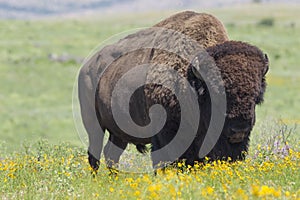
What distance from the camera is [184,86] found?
6.86 meters

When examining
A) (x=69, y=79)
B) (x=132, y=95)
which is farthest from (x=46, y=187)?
(x=69, y=79)

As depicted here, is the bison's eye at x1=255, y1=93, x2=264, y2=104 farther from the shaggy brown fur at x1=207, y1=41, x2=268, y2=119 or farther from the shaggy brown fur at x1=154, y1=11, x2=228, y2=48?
the shaggy brown fur at x1=154, y1=11, x2=228, y2=48

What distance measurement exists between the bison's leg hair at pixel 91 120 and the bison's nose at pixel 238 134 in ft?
11.7

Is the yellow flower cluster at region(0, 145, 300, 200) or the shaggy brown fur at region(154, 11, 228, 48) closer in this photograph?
the yellow flower cluster at region(0, 145, 300, 200)

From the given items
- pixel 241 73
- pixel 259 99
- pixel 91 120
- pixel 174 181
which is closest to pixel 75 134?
pixel 91 120

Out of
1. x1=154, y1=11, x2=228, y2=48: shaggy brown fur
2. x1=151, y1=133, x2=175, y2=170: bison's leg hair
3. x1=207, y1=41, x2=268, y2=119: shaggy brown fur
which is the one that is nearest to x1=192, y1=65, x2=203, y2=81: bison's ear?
x1=207, y1=41, x2=268, y2=119: shaggy brown fur

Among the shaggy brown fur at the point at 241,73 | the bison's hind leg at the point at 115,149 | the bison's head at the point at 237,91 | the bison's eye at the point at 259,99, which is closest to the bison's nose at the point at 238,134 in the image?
the bison's head at the point at 237,91

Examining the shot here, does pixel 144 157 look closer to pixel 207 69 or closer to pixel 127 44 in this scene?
pixel 127 44

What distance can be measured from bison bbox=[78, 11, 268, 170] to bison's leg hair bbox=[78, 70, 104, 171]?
60 cm

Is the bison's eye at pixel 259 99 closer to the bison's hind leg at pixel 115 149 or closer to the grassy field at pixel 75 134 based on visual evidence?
the grassy field at pixel 75 134

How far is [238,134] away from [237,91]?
464 millimetres

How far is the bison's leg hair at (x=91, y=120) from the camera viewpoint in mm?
9523

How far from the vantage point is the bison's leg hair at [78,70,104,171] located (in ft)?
31.2

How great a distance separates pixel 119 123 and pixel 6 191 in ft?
8.37
